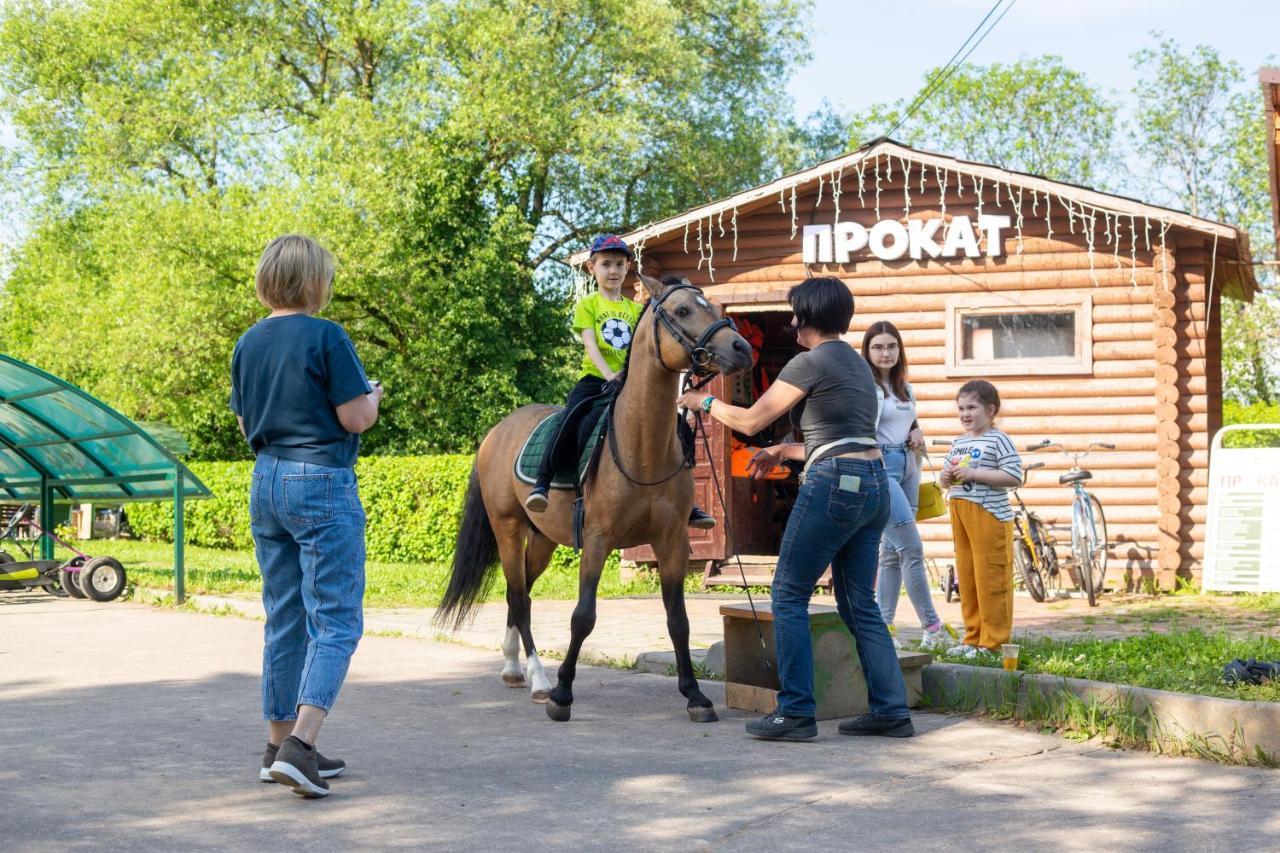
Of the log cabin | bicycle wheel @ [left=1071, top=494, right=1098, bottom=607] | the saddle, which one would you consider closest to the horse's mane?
the saddle

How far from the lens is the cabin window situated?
14.2 m

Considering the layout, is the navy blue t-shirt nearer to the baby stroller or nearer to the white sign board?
the baby stroller

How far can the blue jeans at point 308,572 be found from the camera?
5035 mm

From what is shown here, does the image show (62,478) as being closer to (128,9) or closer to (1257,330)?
(128,9)

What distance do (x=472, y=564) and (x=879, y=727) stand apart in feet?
11.1

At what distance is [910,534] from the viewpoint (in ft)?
27.2

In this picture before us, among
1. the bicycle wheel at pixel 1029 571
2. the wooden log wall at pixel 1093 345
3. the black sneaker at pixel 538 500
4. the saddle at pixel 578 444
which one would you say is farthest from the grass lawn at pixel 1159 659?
the wooden log wall at pixel 1093 345

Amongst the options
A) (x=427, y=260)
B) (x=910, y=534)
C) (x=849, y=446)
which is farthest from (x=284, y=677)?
(x=427, y=260)

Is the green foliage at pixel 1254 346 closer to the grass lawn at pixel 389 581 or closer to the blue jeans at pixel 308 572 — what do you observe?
the grass lawn at pixel 389 581

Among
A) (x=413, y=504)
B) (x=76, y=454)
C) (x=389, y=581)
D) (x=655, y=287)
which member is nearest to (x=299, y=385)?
(x=655, y=287)

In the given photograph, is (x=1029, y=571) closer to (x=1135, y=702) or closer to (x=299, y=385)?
(x=1135, y=702)

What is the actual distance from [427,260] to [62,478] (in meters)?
15.0

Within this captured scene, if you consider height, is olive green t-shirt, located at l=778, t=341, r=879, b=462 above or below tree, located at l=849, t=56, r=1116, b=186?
below

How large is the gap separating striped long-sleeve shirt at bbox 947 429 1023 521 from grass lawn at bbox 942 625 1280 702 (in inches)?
33.6
